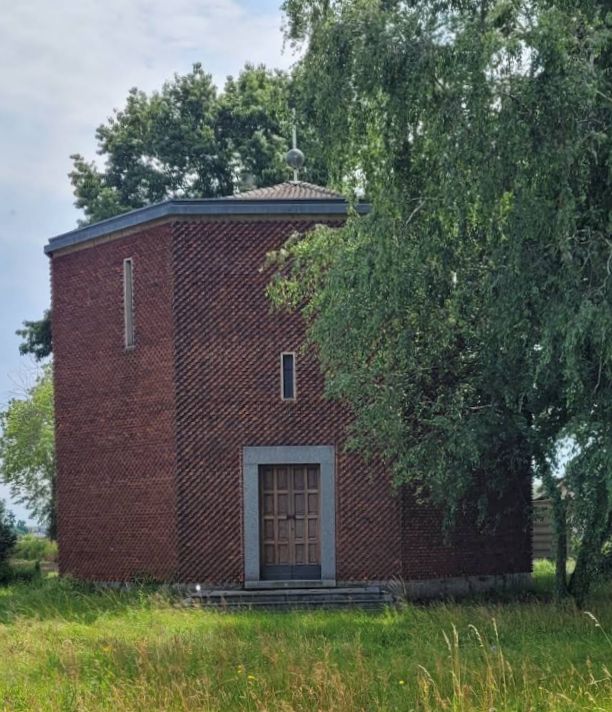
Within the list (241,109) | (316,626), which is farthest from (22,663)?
(241,109)

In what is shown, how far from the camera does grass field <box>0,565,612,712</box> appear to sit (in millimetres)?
9383

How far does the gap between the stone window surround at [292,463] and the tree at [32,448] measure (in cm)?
1937

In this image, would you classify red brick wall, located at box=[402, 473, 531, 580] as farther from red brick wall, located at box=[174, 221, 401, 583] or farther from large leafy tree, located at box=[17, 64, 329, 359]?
large leafy tree, located at box=[17, 64, 329, 359]

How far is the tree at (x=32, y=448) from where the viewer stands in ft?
127

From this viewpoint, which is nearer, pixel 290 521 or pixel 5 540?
pixel 290 521

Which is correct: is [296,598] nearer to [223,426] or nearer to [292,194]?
[223,426]

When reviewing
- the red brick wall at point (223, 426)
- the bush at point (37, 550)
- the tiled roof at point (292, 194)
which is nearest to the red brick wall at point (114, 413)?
the red brick wall at point (223, 426)

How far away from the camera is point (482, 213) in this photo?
44.3ft

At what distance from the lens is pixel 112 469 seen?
71.4 ft

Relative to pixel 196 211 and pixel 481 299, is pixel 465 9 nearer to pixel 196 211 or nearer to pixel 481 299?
pixel 481 299

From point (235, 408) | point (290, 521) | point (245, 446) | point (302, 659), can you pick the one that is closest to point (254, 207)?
point (235, 408)

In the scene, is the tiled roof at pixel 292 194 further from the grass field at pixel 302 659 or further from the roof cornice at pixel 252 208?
the grass field at pixel 302 659

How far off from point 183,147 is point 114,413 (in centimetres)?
1691

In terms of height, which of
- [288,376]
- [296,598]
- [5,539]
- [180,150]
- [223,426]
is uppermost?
[180,150]
